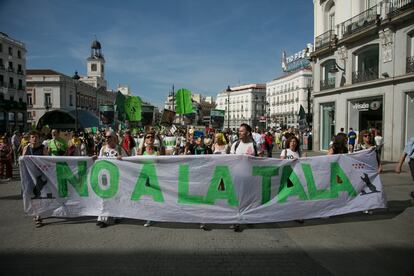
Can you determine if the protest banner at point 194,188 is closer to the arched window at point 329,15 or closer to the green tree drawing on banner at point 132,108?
the green tree drawing on banner at point 132,108

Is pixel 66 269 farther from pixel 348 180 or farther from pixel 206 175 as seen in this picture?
pixel 348 180

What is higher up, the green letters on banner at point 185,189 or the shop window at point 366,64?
the shop window at point 366,64

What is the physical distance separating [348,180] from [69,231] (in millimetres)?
5116

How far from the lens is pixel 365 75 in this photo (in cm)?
1798

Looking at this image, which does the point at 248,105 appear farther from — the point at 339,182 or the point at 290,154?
the point at 339,182

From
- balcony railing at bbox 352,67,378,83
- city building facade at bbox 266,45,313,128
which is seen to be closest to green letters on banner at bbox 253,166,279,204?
balcony railing at bbox 352,67,378,83

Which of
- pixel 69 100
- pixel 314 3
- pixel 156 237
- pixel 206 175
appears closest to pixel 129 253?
pixel 156 237

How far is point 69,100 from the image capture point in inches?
3044

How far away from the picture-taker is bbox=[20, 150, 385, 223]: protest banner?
201 inches

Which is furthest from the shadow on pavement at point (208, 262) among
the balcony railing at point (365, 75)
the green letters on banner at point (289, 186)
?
the balcony railing at point (365, 75)

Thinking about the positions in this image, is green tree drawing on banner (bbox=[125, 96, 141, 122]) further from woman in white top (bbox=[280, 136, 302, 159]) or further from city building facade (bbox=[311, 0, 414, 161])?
woman in white top (bbox=[280, 136, 302, 159])

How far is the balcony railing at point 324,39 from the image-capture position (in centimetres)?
2102

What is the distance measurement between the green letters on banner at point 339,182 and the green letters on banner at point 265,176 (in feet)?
3.98

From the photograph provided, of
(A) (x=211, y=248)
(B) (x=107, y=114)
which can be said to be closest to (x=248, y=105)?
(B) (x=107, y=114)
